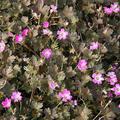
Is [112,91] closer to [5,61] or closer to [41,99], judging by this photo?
[41,99]

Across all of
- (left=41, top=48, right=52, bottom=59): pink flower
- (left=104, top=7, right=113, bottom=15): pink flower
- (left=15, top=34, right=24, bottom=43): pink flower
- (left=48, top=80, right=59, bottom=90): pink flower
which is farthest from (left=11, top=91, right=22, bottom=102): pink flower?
(left=104, top=7, right=113, bottom=15): pink flower

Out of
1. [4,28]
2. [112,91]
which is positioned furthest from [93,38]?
[4,28]

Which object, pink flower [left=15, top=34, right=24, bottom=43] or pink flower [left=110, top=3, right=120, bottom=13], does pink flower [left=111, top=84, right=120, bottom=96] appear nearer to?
pink flower [left=15, top=34, right=24, bottom=43]

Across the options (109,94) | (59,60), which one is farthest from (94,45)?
(109,94)

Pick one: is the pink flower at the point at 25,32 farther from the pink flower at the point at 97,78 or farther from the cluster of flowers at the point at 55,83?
the pink flower at the point at 97,78

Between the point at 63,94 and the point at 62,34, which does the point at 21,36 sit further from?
the point at 63,94

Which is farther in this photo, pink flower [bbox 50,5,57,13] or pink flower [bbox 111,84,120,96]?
pink flower [bbox 50,5,57,13]

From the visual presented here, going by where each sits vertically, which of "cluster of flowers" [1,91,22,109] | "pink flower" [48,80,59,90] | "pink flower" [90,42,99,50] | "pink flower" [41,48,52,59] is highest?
"pink flower" [90,42,99,50]

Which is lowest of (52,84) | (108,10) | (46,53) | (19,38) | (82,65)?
(52,84)

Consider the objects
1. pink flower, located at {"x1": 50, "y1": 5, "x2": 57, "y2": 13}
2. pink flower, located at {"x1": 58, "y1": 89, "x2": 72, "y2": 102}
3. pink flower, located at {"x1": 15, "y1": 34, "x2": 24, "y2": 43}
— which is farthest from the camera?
pink flower, located at {"x1": 50, "y1": 5, "x2": 57, "y2": 13}

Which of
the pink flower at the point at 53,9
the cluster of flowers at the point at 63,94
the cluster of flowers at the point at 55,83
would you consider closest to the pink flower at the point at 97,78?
the cluster of flowers at the point at 55,83
